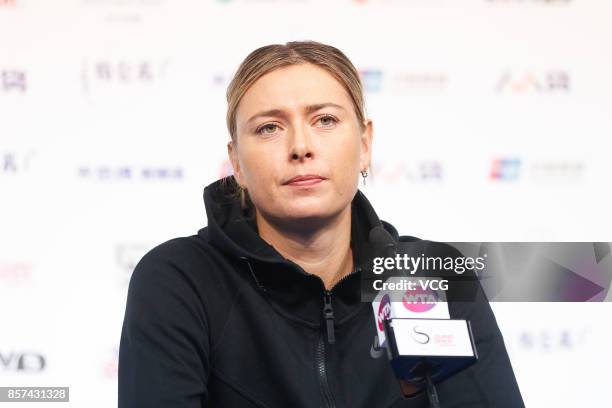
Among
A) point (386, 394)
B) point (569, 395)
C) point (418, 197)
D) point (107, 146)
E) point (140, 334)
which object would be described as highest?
point (107, 146)

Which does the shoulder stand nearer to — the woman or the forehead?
the woman

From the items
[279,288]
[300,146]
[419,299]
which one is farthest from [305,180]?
[419,299]

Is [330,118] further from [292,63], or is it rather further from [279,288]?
[279,288]

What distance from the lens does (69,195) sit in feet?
6.54

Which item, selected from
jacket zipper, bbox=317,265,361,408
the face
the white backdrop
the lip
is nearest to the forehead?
the face

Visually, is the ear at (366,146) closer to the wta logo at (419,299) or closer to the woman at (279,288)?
the woman at (279,288)

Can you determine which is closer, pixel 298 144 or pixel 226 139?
pixel 298 144

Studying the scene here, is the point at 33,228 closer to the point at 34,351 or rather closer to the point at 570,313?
the point at 34,351

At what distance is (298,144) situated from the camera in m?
1.12

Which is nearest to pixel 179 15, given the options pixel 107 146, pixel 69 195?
pixel 107 146

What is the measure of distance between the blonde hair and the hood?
0.13 metres

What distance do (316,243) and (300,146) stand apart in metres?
0.18

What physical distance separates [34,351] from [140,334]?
3.43 ft

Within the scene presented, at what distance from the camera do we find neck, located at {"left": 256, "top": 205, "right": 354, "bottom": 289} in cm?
121
